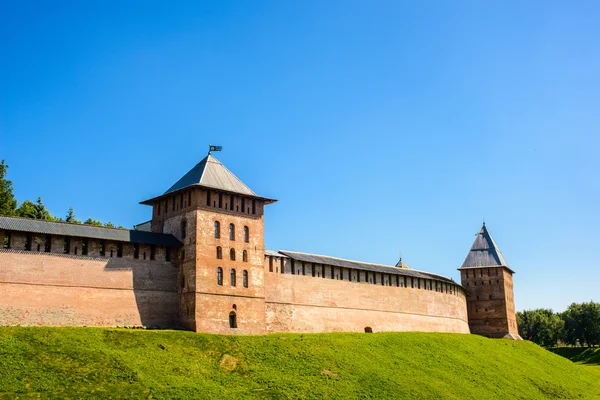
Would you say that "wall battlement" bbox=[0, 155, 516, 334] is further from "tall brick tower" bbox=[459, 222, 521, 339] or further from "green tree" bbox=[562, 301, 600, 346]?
"green tree" bbox=[562, 301, 600, 346]

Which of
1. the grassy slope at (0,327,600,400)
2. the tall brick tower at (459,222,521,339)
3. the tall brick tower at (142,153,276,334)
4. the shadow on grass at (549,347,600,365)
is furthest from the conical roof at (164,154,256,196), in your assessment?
the shadow on grass at (549,347,600,365)

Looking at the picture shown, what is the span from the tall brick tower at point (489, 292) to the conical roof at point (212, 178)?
89.9ft

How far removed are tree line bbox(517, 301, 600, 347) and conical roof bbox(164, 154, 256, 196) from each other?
5185 centimetres

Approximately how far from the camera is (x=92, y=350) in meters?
26.0

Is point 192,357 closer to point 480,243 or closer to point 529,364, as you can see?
point 529,364

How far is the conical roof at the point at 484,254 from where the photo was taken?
57156 mm

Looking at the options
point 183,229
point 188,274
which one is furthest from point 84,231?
point 188,274

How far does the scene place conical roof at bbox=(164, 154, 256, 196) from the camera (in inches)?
1384

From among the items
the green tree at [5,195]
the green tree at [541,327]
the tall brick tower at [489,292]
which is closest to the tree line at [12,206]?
the green tree at [5,195]

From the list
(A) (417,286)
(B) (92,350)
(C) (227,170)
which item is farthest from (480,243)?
(B) (92,350)

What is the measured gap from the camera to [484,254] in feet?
190

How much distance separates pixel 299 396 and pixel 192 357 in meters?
4.77

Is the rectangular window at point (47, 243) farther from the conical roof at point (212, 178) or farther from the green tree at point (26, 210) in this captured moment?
the green tree at point (26, 210)

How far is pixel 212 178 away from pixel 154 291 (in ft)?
21.9
